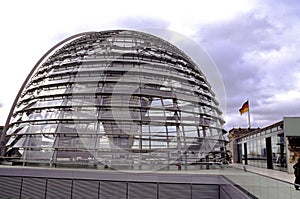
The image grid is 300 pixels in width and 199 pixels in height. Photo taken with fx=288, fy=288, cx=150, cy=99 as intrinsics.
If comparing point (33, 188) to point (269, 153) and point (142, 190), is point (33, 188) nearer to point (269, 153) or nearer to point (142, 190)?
point (142, 190)

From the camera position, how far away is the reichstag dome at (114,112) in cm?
1608

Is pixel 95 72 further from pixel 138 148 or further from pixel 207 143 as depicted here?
pixel 207 143

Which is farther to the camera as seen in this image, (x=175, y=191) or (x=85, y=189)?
(x=85, y=189)

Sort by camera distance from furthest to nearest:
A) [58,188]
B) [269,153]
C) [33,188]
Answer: [269,153]
[33,188]
[58,188]

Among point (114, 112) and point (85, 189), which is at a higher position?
point (114, 112)

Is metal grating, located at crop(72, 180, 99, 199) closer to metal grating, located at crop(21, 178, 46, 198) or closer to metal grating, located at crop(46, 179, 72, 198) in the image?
metal grating, located at crop(46, 179, 72, 198)

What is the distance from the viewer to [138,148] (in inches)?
629

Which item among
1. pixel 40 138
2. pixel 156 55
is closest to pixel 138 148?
pixel 40 138

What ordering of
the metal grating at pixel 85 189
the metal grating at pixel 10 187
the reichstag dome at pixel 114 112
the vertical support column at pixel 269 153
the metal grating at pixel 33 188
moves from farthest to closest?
the vertical support column at pixel 269 153
the reichstag dome at pixel 114 112
the metal grating at pixel 10 187
the metal grating at pixel 33 188
the metal grating at pixel 85 189

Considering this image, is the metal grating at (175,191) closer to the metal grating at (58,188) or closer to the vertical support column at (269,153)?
the metal grating at (58,188)

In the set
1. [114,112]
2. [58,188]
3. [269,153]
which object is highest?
[114,112]

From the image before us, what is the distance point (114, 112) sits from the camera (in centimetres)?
1698

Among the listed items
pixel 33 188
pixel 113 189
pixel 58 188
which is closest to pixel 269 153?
pixel 113 189

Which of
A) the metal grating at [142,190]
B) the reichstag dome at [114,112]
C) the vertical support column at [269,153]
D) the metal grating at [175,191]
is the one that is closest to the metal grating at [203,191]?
the metal grating at [175,191]
